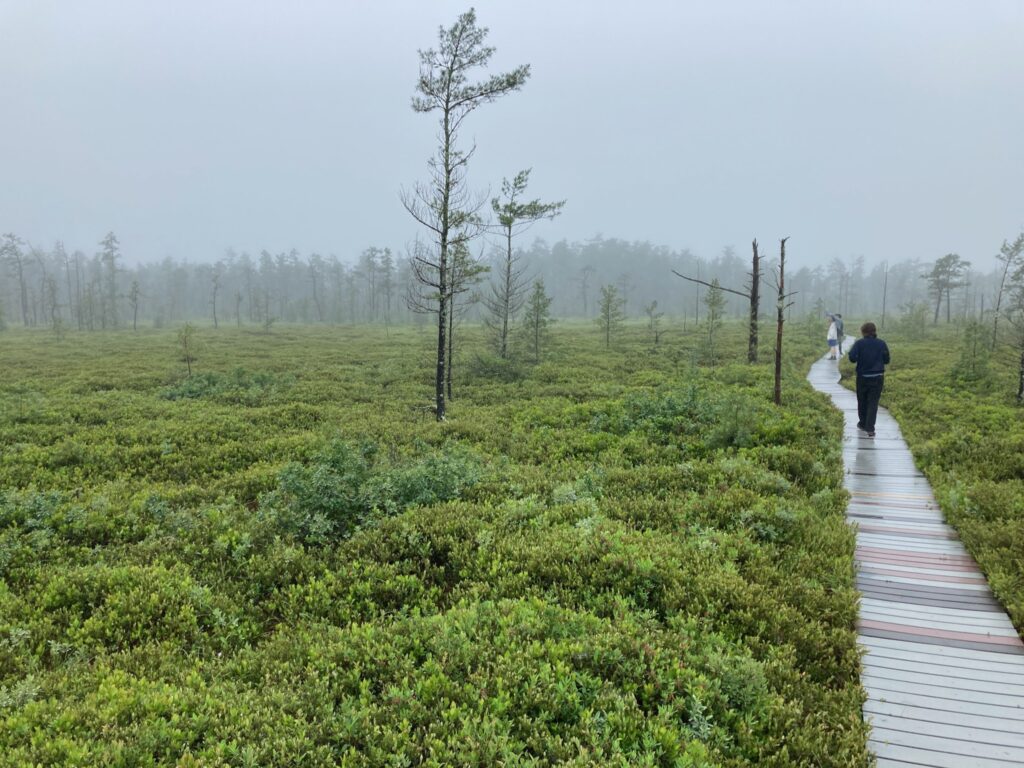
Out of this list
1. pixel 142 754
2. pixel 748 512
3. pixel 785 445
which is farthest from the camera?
pixel 785 445

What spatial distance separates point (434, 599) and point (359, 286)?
12812 centimetres

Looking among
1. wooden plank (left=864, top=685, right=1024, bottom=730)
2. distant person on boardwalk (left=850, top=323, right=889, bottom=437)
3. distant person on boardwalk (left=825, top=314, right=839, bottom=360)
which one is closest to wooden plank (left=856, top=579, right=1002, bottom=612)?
wooden plank (left=864, top=685, right=1024, bottom=730)

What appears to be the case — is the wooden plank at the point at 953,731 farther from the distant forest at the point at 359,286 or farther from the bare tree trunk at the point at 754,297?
the distant forest at the point at 359,286

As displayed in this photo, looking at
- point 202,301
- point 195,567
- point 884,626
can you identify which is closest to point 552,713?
point 884,626

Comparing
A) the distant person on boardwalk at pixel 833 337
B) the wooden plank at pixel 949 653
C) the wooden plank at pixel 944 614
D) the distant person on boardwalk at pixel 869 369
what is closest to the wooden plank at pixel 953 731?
the wooden plank at pixel 949 653

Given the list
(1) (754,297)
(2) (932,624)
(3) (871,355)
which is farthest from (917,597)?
(1) (754,297)

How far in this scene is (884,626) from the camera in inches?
227

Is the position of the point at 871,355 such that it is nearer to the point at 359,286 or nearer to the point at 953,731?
the point at 953,731

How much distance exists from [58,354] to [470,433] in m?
37.1

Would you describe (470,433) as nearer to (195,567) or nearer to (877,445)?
(195,567)

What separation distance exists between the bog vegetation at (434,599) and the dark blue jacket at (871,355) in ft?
5.54

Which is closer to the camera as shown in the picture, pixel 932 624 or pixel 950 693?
pixel 950 693

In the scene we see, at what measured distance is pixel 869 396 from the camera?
13.1 metres

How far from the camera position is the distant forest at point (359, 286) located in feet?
309
